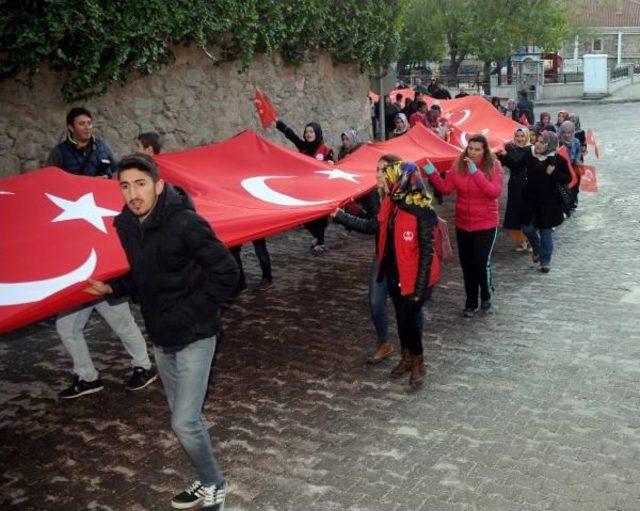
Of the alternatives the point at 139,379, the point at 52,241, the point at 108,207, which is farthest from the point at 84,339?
the point at 52,241

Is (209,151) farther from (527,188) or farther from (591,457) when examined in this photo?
(591,457)

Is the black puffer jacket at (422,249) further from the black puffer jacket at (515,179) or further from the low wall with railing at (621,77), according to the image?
the low wall with railing at (621,77)

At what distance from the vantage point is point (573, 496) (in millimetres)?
4207

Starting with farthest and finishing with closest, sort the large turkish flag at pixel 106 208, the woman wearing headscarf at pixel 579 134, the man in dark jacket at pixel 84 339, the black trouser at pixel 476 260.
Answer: the woman wearing headscarf at pixel 579 134
the black trouser at pixel 476 260
the man in dark jacket at pixel 84 339
the large turkish flag at pixel 106 208

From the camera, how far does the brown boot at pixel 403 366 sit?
236 inches

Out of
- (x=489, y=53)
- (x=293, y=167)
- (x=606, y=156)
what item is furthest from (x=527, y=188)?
(x=489, y=53)

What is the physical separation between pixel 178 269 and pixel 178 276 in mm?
35

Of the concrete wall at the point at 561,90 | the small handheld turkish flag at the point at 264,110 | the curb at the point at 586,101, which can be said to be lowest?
the curb at the point at 586,101

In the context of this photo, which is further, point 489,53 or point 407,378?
point 489,53

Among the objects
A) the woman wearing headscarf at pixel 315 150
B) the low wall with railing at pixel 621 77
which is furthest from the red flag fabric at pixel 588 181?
the low wall with railing at pixel 621 77

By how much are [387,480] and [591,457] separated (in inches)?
51.6

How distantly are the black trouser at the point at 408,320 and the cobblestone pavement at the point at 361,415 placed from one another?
0.36m

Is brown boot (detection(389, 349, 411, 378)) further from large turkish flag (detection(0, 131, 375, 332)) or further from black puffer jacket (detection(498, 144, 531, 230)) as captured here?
black puffer jacket (detection(498, 144, 531, 230))

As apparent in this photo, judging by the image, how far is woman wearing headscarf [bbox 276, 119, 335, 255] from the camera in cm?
999
